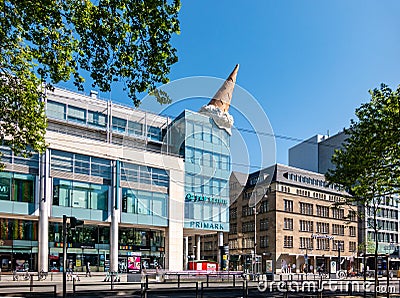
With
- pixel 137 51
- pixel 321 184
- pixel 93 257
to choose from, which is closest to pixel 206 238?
pixel 321 184

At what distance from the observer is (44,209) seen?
50750 mm

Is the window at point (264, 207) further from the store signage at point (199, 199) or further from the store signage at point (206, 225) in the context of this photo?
the store signage at point (199, 199)

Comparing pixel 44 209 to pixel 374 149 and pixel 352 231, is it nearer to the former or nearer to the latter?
pixel 374 149

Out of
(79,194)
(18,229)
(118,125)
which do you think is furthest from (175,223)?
(18,229)

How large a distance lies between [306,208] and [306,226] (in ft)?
10.8

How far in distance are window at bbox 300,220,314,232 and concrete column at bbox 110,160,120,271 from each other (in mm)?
44803

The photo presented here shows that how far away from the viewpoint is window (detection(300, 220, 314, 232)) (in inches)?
3641

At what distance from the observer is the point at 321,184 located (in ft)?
325

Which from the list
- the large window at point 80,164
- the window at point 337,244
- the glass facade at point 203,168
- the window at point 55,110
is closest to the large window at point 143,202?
the large window at point 80,164

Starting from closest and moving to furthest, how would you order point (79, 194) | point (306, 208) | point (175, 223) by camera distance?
point (79, 194) < point (175, 223) < point (306, 208)

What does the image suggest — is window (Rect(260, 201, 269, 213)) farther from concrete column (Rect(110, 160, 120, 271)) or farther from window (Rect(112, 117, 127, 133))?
concrete column (Rect(110, 160, 120, 271))

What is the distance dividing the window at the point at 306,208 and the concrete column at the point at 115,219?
45.3 m

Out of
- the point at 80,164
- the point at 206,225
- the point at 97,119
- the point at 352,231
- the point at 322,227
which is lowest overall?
the point at 352,231

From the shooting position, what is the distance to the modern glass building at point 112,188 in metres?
50.9
